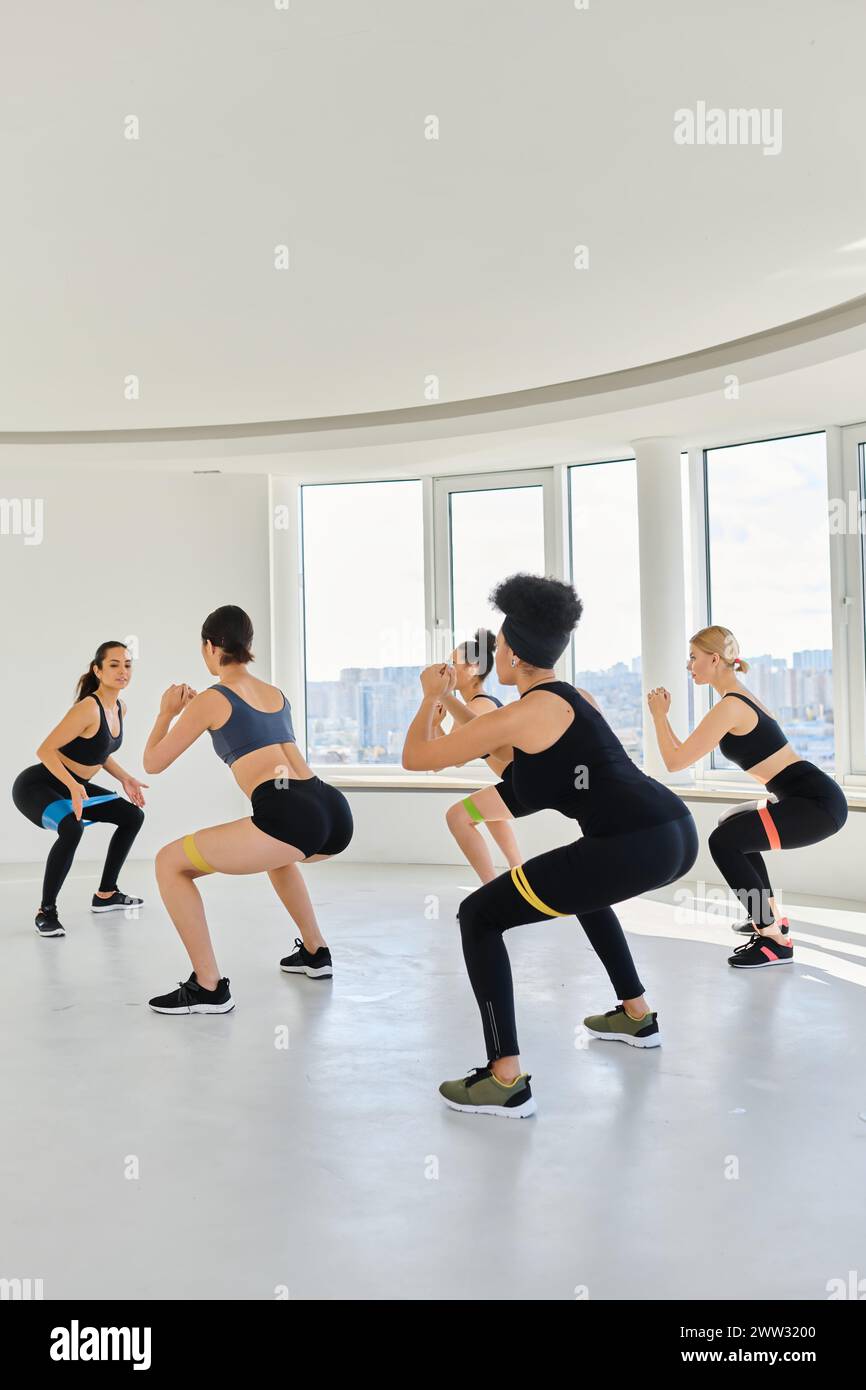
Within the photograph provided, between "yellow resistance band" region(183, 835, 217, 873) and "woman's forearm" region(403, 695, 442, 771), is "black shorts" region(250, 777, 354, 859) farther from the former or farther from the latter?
"woman's forearm" region(403, 695, 442, 771)

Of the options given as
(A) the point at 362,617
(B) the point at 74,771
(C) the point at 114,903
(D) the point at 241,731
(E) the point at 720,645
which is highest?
(A) the point at 362,617

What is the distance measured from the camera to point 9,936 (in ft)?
16.4

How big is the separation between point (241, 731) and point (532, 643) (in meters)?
1.22

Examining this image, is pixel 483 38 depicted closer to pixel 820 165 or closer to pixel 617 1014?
pixel 820 165

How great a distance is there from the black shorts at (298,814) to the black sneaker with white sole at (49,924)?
6.09 ft

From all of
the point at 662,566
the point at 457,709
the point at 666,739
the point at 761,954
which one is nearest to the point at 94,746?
the point at 457,709

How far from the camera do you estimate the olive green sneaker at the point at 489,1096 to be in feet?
9.03

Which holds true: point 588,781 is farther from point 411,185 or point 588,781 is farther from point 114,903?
point 114,903

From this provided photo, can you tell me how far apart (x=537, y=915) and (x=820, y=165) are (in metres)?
2.25

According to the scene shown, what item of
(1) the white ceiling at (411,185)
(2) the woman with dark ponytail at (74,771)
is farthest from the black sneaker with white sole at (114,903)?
(1) the white ceiling at (411,185)

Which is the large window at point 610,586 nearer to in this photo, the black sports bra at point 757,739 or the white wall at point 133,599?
the white wall at point 133,599

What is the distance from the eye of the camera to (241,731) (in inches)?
142

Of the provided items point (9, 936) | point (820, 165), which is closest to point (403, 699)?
point (9, 936)
